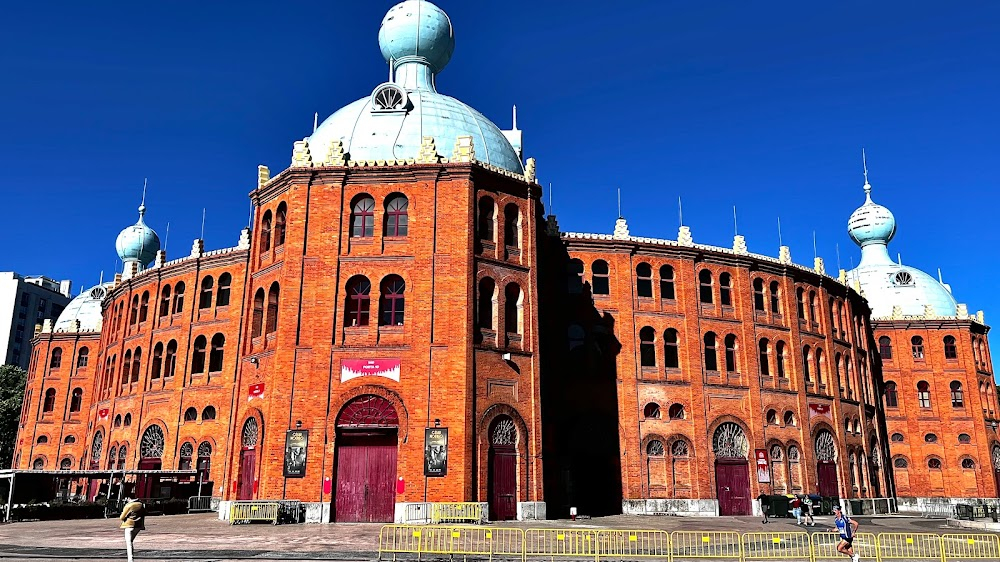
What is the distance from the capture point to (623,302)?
4431cm

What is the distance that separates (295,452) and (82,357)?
4223 centimetres

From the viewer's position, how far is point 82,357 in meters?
65.4

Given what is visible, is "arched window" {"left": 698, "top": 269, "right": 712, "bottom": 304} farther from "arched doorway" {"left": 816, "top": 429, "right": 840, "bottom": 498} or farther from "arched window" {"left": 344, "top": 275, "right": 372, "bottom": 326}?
"arched window" {"left": 344, "top": 275, "right": 372, "bottom": 326}

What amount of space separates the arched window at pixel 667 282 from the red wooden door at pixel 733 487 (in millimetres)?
9373

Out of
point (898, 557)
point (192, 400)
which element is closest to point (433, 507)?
point (898, 557)

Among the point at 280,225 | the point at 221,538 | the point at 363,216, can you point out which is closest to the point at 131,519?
the point at 221,538

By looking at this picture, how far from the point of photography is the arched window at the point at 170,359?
165ft

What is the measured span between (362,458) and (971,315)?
53.4 meters

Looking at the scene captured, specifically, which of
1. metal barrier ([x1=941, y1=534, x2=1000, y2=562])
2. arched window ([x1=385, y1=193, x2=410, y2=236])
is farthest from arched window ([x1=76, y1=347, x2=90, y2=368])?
metal barrier ([x1=941, y1=534, x2=1000, y2=562])

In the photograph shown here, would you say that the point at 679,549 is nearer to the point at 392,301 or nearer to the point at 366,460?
the point at 366,460

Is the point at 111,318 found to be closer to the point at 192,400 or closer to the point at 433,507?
the point at 192,400

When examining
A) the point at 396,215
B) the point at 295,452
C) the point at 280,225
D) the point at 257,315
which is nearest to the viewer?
the point at 295,452

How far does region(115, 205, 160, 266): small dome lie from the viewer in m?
69.1

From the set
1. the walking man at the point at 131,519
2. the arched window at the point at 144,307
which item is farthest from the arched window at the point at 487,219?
the arched window at the point at 144,307
